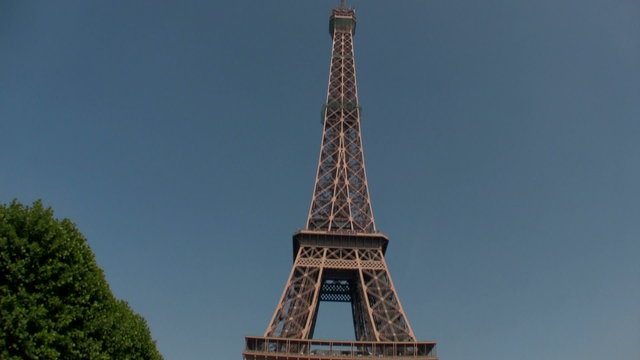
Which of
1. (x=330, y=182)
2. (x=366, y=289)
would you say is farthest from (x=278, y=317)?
(x=330, y=182)

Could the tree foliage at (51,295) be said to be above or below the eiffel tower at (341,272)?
below

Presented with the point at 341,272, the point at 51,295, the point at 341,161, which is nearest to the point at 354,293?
the point at 341,272

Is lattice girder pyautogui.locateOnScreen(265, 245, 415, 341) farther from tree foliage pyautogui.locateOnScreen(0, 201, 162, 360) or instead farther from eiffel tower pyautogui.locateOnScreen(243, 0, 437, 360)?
tree foliage pyautogui.locateOnScreen(0, 201, 162, 360)

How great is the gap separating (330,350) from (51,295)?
27.4 m

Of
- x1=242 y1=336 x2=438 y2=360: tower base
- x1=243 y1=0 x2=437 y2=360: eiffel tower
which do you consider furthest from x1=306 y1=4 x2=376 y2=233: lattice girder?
x1=242 y1=336 x2=438 y2=360: tower base

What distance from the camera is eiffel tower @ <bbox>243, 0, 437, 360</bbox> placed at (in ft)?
129

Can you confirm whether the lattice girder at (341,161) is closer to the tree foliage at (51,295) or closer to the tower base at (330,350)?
the tower base at (330,350)

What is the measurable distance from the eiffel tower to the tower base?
73 mm

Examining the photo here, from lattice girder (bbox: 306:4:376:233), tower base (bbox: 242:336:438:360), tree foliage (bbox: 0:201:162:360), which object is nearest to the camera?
tree foliage (bbox: 0:201:162:360)

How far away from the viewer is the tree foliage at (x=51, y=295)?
14.1 m

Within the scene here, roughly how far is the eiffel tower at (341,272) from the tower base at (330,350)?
0.24ft

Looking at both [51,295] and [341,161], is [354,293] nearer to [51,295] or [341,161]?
[341,161]

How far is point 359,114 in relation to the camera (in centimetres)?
5834

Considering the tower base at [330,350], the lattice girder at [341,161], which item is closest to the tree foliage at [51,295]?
the tower base at [330,350]
